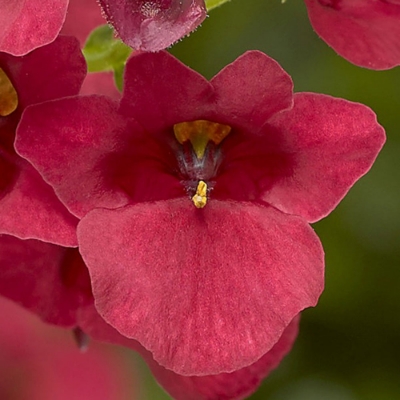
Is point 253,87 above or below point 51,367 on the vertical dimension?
above

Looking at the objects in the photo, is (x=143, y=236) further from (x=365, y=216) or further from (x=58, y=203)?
(x=365, y=216)

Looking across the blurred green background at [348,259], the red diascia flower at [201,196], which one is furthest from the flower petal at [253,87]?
the blurred green background at [348,259]

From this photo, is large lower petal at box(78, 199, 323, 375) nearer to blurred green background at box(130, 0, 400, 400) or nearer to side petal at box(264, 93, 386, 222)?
side petal at box(264, 93, 386, 222)

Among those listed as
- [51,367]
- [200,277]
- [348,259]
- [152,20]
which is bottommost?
[51,367]

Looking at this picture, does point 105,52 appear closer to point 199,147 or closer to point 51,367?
point 199,147

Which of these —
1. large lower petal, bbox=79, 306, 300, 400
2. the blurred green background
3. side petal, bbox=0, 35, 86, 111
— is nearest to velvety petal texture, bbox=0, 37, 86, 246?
side petal, bbox=0, 35, 86, 111

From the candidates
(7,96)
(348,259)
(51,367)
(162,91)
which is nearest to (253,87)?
(162,91)
